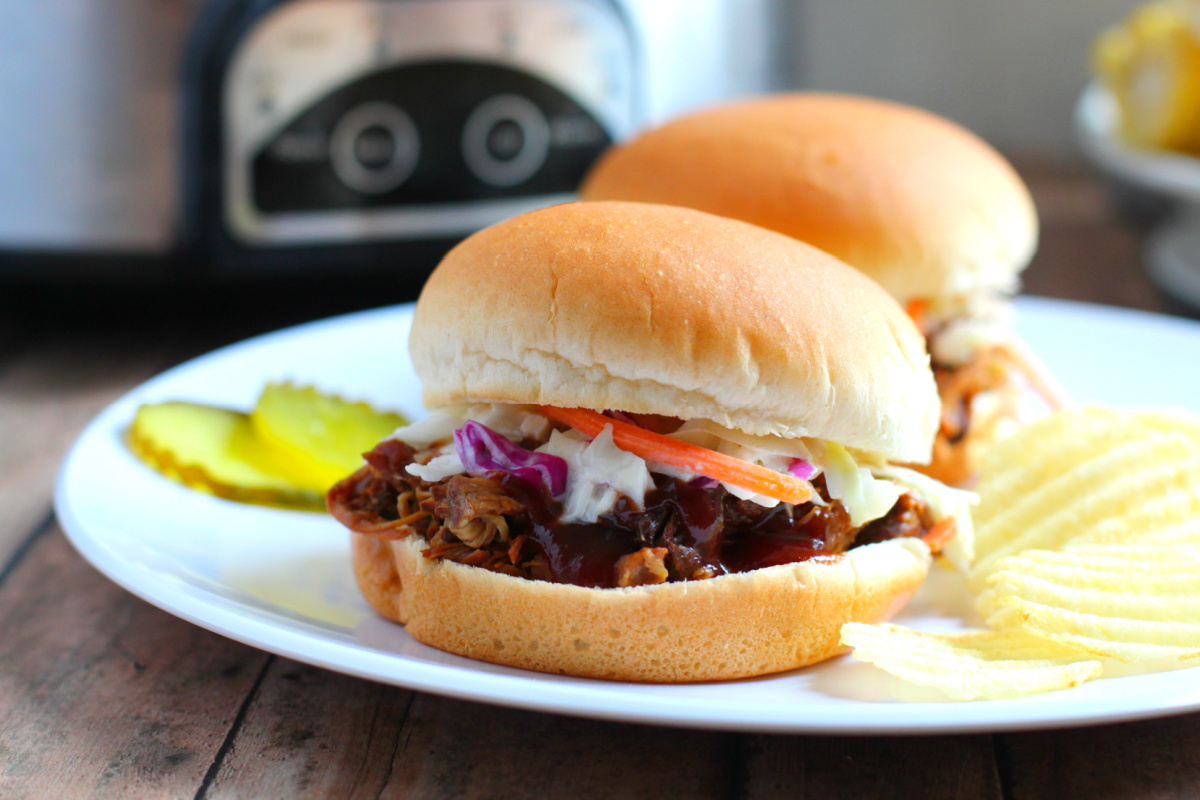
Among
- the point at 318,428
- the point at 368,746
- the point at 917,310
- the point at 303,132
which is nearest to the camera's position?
the point at 368,746

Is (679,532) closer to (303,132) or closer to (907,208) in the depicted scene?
(907,208)

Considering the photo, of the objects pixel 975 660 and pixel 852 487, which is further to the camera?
pixel 852 487

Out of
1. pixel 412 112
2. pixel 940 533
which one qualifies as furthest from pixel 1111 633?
pixel 412 112

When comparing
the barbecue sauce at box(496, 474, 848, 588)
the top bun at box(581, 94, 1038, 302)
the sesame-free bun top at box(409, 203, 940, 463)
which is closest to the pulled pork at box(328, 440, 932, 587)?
the barbecue sauce at box(496, 474, 848, 588)

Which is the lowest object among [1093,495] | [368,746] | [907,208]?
[368,746]

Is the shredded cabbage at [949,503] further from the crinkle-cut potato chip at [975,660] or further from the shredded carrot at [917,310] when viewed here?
the shredded carrot at [917,310]

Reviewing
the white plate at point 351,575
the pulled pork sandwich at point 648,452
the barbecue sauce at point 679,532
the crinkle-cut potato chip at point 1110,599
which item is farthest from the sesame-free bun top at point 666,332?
the white plate at point 351,575

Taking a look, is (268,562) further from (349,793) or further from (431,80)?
(431,80)
